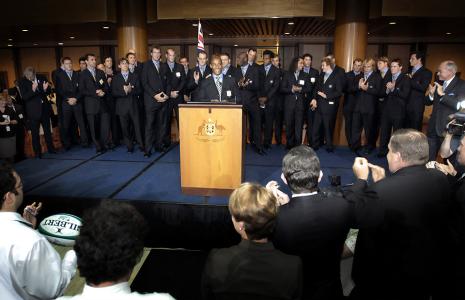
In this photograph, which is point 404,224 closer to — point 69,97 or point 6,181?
point 6,181

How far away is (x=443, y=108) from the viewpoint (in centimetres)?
424

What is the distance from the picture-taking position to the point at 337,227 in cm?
151

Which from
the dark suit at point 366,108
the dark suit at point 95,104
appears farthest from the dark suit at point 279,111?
the dark suit at point 95,104

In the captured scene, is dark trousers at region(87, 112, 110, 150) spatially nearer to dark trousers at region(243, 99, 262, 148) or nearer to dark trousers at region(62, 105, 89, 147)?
dark trousers at region(62, 105, 89, 147)

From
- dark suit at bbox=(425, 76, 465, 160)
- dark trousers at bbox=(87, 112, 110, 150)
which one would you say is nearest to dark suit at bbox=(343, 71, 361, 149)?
dark suit at bbox=(425, 76, 465, 160)

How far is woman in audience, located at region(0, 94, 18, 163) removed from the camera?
4.79 m

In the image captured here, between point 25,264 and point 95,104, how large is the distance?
4706mm

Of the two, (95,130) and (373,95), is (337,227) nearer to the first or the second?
(373,95)

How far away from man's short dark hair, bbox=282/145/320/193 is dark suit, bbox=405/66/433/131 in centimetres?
419

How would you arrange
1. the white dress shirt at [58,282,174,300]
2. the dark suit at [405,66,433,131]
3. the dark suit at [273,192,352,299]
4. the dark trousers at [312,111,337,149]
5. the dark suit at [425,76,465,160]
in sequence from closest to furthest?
the white dress shirt at [58,282,174,300]
the dark suit at [273,192,352,299]
the dark suit at [425,76,465,160]
the dark suit at [405,66,433,131]
the dark trousers at [312,111,337,149]

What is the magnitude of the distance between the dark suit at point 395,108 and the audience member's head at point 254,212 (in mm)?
4478

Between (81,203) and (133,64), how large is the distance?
288 cm

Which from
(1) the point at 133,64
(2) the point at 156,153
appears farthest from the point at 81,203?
(1) the point at 133,64

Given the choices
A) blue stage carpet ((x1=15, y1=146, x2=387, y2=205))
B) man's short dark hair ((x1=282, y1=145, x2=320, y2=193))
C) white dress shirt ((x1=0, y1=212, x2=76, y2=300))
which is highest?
man's short dark hair ((x1=282, y1=145, x2=320, y2=193))
